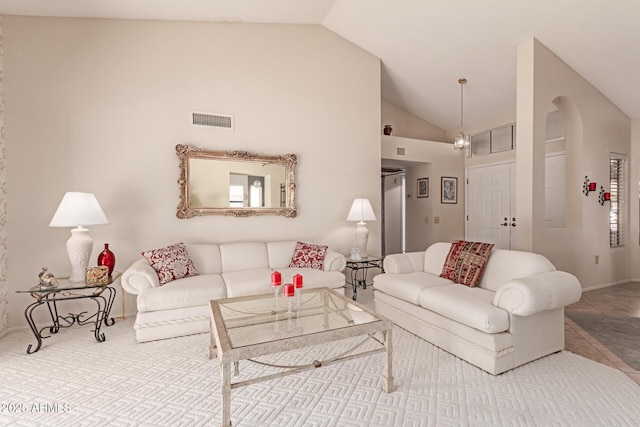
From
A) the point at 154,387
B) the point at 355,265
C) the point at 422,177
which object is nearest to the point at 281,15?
the point at 355,265

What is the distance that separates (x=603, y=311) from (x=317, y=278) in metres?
3.31

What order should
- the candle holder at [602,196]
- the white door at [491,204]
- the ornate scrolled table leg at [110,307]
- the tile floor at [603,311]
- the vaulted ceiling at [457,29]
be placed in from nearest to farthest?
the tile floor at [603,311] → the ornate scrolled table leg at [110,307] → the vaulted ceiling at [457,29] → the candle holder at [602,196] → the white door at [491,204]

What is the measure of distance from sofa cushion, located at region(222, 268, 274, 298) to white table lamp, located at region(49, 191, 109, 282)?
1294 millimetres

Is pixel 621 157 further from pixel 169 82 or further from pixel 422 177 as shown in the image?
pixel 169 82

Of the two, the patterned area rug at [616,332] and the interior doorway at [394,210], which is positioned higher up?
the interior doorway at [394,210]

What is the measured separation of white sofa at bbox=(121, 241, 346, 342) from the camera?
2.81 meters

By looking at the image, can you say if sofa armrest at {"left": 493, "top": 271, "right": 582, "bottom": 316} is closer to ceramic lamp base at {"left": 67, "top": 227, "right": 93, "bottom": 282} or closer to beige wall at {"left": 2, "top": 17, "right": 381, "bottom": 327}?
beige wall at {"left": 2, "top": 17, "right": 381, "bottom": 327}

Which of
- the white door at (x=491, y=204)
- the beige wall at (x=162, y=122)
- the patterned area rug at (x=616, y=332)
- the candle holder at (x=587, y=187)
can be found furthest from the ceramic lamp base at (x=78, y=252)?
the candle holder at (x=587, y=187)

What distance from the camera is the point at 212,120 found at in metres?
3.93

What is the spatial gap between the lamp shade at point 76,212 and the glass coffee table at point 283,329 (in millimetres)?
1545

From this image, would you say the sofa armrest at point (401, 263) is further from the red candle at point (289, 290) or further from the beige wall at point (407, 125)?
the beige wall at point (407, 125)

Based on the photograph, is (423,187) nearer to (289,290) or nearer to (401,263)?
(401,263)

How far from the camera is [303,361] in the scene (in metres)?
2.41

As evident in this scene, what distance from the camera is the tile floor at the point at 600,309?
8.00 feet
